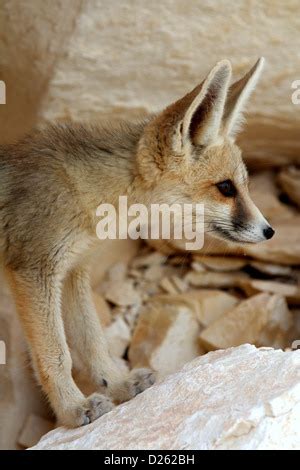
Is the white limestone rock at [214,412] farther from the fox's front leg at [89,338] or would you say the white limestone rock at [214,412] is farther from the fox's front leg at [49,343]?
the fox's front leg at [89,338]

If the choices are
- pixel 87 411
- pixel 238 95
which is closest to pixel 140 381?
pixel 87 411

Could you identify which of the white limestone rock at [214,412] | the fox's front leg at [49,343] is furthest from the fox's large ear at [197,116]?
the white limestone rock at [214,412]

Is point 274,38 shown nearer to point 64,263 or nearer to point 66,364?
point 64,263

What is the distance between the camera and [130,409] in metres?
3.14

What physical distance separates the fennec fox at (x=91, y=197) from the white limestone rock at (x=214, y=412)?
37 centimetres

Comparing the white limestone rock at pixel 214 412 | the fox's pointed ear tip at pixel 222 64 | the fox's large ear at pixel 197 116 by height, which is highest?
the fox's pointed ear tip at pixel 222 64

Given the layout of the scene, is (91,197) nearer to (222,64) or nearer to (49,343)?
(49,343)

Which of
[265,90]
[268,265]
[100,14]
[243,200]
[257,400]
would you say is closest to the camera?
[257,400]

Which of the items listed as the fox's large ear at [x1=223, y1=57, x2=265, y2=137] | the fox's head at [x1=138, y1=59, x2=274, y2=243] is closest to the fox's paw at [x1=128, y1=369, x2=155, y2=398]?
the fox's head at [x1=138, y1=59, x2=274, y2=243]

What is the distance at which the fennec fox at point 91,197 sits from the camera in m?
3.51
